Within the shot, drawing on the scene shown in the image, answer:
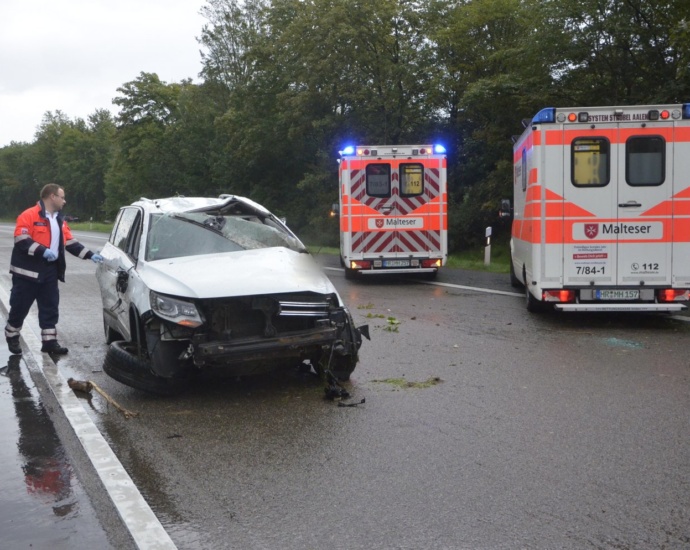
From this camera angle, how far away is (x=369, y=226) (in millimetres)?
17781

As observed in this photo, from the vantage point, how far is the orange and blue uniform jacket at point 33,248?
342 inches

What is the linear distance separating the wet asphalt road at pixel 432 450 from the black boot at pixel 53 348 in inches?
5.7

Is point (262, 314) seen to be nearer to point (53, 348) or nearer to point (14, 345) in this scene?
point (53, 348)

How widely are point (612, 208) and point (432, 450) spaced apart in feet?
21.2

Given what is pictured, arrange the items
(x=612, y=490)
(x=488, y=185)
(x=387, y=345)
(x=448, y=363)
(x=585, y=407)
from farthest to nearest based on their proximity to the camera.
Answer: (x=488, y=185) → (x=387, y=345) → (x=448, y=363) → (x=585, y=407) → (x=612, y=490)

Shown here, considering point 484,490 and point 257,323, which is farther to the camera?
point 257,323

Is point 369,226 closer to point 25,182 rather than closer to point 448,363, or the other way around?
point 448,363

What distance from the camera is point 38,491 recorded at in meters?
4.80

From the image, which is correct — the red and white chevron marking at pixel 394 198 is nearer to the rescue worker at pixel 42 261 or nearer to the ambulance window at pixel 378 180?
the ambulance window at pixel 378 180

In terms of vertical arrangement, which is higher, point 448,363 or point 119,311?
point 119,311

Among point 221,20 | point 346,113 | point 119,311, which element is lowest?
point 119,311

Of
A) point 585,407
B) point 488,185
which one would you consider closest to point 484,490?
point 585,407

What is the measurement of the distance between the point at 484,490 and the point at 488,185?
85.0ft

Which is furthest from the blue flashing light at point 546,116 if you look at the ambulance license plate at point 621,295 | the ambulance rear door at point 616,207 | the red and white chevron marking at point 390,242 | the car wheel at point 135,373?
the red and white chevron marking at point 390,242
